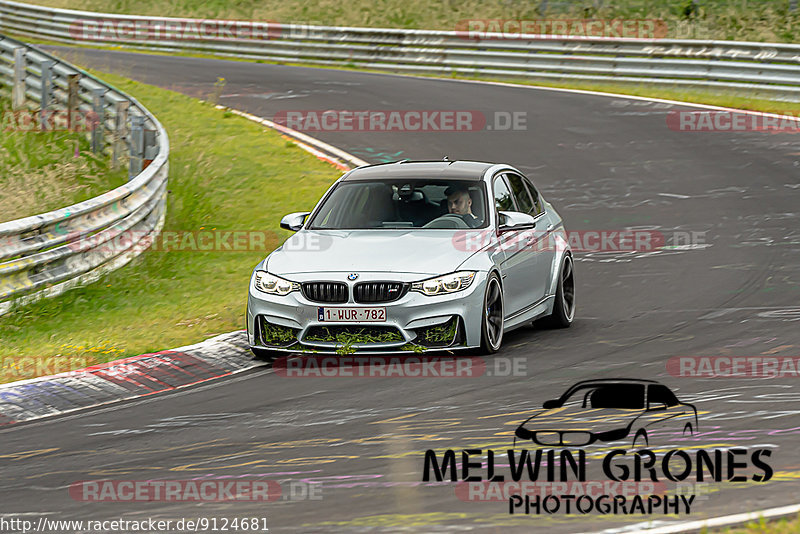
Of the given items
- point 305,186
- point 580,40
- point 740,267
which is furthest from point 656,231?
point 580,40

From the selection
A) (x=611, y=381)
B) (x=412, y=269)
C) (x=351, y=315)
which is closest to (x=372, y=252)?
(x=412, y=269)

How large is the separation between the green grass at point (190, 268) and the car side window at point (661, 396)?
14.0 ft

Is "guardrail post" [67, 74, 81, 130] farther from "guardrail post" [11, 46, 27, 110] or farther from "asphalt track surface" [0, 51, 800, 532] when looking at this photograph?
"asphalt track surface" [0, 51, 800, 532]

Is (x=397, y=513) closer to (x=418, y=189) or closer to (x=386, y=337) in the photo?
(x=386, y=337)

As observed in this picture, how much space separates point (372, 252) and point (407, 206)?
1002mm

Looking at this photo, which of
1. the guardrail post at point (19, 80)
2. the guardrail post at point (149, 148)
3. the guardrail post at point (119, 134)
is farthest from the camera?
the guardrail post at point (19, 80)

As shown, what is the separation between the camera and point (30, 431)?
7.95 metres

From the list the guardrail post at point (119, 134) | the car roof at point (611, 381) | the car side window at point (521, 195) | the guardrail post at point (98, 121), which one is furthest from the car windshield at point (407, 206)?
the guardrail post at point (98, 121)

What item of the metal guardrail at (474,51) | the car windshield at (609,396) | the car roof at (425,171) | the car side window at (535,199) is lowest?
the metal guardrail at (474,51)

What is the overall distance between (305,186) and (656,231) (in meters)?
5.52

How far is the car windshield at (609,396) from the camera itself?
25.7 ft

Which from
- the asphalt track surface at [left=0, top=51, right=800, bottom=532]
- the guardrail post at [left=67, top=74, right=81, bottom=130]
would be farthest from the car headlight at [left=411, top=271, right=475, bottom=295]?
the guardrail post at [left=67, top=74, right=81, bottom=130]

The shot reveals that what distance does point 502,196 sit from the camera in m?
11.0

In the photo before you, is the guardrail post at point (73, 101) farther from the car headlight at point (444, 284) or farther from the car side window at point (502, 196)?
the car headlight at point (444, 284)
